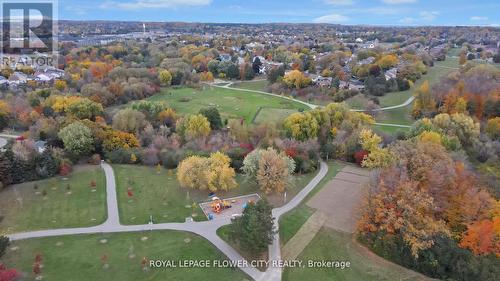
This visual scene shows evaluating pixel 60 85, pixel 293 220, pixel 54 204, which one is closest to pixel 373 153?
pixel 293 220

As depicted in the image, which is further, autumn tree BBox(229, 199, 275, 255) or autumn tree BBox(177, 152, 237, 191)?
autumn tree BBox(177, 152, 237, 191)

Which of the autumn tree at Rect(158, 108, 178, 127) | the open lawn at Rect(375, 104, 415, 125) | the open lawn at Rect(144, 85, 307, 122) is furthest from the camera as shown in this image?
the open lawn at Rect(144, 85, 307, 122)

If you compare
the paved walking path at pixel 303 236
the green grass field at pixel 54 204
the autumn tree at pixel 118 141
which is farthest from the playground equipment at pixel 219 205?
the autumn tree at pixel 118 141

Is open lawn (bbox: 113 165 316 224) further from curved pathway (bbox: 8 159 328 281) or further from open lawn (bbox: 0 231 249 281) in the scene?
open lawn (bbox: 0 231 249 281)

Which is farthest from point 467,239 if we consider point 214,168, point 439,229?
point 214,168

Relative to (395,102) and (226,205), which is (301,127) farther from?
(395,102)

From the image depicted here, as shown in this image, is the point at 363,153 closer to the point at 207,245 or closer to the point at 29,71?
the point at 207,245

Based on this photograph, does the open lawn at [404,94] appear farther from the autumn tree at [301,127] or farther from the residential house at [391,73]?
the autumn tree at [301,127]

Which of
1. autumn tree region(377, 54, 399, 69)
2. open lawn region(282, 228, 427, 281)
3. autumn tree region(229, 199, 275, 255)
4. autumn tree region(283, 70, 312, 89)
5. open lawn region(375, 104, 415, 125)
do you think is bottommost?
open lawn region(282, 228, 427, 281)

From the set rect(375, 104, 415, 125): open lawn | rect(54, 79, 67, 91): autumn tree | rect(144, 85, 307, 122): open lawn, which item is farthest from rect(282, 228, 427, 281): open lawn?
rect(54, 79, 67, 91): autumn tree
